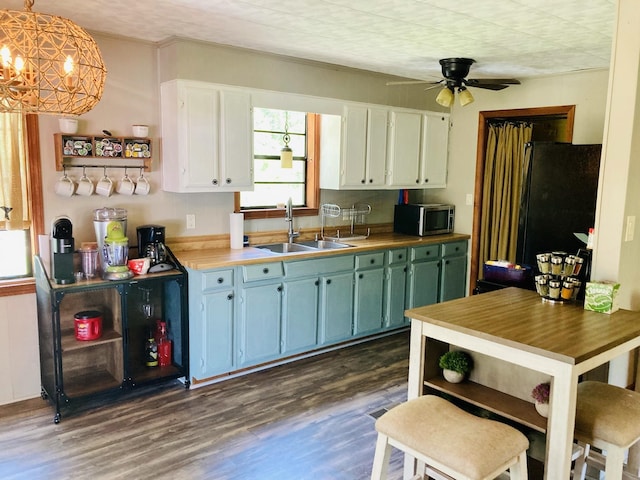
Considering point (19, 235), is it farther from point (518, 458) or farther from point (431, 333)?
point (518, 458)

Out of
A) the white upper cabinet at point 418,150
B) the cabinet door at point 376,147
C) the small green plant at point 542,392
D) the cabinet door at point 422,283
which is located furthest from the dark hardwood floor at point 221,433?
the white upper cabinet at point 418,150

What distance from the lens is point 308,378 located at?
387cm

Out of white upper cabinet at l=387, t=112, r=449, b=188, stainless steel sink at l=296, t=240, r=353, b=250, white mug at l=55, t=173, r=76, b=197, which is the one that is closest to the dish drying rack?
stainless steel sink at l=296, t=240, r=353, b=250

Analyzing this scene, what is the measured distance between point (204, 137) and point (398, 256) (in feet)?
6.55

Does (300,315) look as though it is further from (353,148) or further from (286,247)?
(353,148)

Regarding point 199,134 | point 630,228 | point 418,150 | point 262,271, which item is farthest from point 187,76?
point 630,228

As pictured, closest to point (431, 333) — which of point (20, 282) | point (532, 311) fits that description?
point (532, 311)

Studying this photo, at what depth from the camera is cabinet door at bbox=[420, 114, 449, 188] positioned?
16.9ft

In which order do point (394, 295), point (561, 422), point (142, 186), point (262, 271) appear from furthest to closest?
point (394, 295) → point (262, 271) → point (142, 186) → point (561, 422)

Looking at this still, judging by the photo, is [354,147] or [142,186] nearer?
[142,186]

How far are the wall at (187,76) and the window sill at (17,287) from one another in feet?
0.14

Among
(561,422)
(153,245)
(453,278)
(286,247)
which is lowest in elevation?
(453,278)

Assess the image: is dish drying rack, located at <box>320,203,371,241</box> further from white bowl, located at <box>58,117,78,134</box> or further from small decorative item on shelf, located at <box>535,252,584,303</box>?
small decorative item on shelf, located at <box>535,252,584,303</box>

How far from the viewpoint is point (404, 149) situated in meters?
4.97
